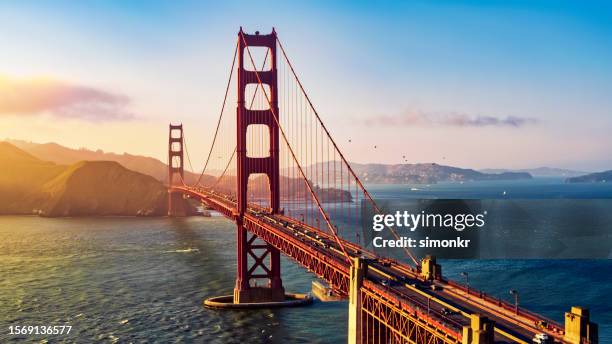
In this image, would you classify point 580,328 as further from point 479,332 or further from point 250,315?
point 250,315

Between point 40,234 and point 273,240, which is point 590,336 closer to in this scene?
point 273,240

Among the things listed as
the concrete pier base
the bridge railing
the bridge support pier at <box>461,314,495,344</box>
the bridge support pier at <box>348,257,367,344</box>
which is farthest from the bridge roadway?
the concrete pier base

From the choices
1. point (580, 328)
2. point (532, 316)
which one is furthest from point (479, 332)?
point (532, 316)

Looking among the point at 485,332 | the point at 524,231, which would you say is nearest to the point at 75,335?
the point at 485,332

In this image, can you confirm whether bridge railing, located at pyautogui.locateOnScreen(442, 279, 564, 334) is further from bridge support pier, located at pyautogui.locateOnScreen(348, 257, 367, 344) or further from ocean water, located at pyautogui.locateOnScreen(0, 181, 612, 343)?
ocean water, located at pyautogui.locateOnScreen(0, 181, 612, 343)

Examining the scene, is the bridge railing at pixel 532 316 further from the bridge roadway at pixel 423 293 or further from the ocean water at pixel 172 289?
the ocean water at pixel 172 289

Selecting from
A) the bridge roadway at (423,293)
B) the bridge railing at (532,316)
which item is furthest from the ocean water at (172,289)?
the bridge railing at (532,316)

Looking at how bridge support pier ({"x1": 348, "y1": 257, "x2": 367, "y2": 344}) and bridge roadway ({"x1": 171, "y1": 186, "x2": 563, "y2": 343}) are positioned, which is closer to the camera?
bridge roadway ({"x1": 171, "y1": 186, "x2": 563, "y2": 343})
